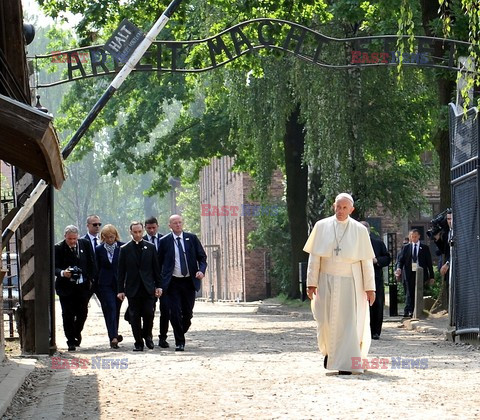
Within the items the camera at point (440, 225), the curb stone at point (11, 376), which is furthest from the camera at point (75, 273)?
the camera at point (440, 225)

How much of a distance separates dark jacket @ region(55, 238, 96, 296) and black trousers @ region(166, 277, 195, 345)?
1409mm

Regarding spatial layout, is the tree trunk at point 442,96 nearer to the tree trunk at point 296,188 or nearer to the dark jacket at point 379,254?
the dark jacket at point 379,254

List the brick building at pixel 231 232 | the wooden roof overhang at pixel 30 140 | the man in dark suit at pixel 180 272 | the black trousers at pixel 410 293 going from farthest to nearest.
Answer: the brick building at pixel 231 232, the black trousers at pixel 410 293, the man in dark suit at pixel 180 272, the wooden roof overhang at pixel 30 140

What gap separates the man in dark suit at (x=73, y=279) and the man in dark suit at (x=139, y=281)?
0.70 meters

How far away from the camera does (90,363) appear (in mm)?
17422

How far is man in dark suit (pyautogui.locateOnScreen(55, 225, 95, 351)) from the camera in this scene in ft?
67.7

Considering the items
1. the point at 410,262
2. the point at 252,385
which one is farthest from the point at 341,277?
the point at 410,262

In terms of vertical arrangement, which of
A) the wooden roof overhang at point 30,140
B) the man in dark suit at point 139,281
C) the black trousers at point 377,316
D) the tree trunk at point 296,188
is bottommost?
the black trousers at point 377,316

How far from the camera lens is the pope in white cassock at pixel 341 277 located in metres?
15.0

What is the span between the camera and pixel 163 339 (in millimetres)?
20500

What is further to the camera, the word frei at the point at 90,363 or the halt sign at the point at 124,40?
the halt sign at the point at 124,40

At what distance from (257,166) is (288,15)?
909 cm

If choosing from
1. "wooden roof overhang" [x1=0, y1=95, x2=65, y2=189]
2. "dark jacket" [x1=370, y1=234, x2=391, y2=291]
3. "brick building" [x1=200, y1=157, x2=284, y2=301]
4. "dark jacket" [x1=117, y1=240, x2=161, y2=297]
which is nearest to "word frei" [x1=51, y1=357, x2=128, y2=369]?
"dark jacket" [x1=117, y1=240, x2=161, y2=297]

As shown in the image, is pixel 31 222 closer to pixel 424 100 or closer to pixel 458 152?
pixel 458 152
